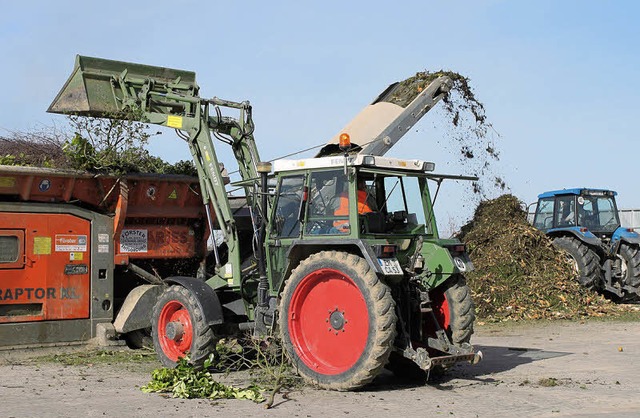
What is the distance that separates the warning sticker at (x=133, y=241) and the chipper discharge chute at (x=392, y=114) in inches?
108

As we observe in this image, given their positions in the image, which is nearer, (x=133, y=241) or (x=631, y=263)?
(x=133, y=241)

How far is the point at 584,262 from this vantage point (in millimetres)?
16484

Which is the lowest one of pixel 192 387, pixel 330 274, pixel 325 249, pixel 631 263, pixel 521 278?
pixel 192 387

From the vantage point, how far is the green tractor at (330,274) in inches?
328

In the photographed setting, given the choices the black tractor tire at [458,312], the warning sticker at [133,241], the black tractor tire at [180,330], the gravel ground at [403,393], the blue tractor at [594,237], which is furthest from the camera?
the blue tractor at [594,237]

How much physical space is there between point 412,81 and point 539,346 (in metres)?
4.57

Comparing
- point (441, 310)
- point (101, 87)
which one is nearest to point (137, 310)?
point (101, 87)

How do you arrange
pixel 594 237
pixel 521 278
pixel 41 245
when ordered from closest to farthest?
pixel 41 245 < pixel 521 278 < pixel 594 237

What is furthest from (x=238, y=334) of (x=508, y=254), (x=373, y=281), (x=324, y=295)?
(x=508, y=254)

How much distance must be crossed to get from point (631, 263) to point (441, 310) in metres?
9.37

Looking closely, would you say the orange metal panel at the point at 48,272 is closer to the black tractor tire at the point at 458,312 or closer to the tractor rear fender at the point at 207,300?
the tractor rear fender at the point at 207,300

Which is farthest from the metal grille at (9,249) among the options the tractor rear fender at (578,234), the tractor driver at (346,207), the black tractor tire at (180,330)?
the tractor rear fender at (578,234)

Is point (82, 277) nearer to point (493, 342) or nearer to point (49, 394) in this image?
point (49, 394)

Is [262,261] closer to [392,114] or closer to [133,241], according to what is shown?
[133,241]
